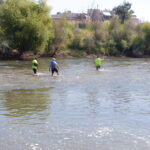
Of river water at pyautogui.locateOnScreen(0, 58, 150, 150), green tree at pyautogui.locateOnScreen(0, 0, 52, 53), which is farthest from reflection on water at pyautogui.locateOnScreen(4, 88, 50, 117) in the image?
green tree at pyautogui.locateOnScreen(0, 0, 52, 53)

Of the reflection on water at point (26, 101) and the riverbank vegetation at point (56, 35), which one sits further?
the riverbank vegetation at point (56, 35)

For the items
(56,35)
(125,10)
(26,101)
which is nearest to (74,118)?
(26,101)

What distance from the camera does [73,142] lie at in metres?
10.7

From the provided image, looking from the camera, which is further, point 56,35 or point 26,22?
point 56,35

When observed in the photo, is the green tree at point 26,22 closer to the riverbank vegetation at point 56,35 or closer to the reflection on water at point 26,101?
the riverbank vegetation at point 56,35

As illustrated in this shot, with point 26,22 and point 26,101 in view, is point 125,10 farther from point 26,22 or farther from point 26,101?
point 26,101

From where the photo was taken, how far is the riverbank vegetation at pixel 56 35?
173ft

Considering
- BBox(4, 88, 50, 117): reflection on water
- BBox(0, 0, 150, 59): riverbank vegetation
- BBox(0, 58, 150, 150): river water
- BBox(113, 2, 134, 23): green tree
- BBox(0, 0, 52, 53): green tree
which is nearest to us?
BBox(0, 58, 150, 150): river water

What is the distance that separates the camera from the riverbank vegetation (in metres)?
52.8

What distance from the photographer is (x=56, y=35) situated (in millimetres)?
60094

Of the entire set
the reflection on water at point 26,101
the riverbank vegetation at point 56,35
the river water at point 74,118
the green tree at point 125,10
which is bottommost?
the river water at point 74,118

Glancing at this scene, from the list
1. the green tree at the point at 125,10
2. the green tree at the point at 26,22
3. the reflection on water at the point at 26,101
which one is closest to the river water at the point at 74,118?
the reflection on water at the point at 26,101

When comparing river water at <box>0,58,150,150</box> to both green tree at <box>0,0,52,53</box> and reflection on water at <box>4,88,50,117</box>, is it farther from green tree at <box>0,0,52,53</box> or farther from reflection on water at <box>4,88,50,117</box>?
green tree at <box>0,0,52,53</box>

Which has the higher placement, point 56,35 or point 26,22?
point 26,22
